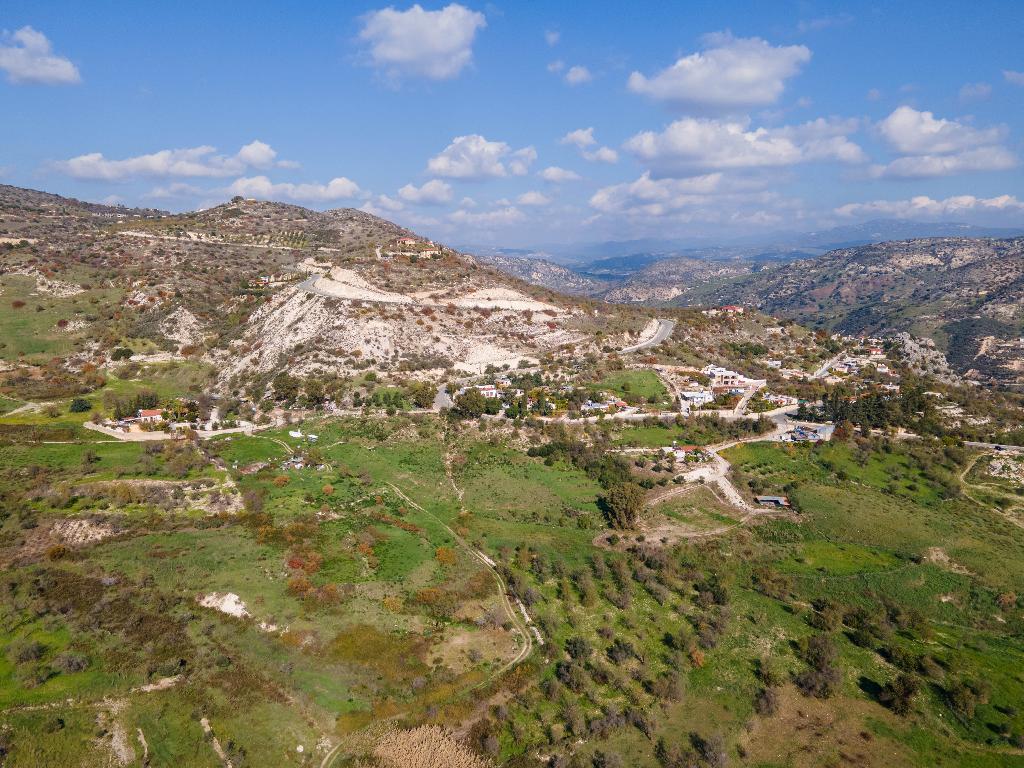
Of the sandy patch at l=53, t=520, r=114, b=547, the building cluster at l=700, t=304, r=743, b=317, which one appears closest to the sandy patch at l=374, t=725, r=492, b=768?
the sandy patch at l=53, t=520, r=114, b=547

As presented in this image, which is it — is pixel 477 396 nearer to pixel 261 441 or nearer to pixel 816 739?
pixel 261 441

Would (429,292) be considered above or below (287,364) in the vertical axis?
above

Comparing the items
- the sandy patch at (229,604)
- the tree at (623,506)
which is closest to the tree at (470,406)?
the tree at (623,506)

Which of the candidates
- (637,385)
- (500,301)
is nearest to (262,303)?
(500,301)

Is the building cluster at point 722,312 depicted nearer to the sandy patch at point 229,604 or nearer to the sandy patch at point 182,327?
the sandy patch at point 182,327

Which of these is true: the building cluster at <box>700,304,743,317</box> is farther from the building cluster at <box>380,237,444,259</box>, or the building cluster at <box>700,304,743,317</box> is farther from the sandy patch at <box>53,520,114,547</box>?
the sandy patch at <box>53,520,114,547</box>

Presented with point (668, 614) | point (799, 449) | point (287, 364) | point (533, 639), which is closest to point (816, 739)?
point (668, 614)
